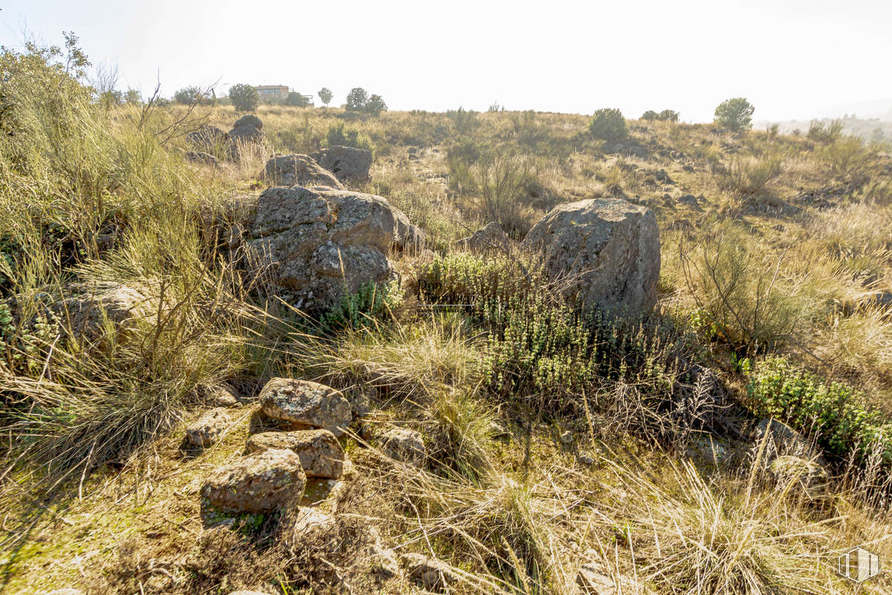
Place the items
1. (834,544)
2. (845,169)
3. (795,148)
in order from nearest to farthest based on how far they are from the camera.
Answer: (834,544), (845,169), (795,148)

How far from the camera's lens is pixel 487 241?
456 cm

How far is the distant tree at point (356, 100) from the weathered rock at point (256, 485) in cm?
2637

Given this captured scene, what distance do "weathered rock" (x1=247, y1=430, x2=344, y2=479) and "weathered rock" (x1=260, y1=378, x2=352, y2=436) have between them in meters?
0.13

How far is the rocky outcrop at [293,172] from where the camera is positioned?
5.10m

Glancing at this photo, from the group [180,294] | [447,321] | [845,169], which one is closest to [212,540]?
[180,294]

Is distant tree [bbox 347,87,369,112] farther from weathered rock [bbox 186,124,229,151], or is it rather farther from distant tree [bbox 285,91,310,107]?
weathered rock [bbox 186,124,229,151]

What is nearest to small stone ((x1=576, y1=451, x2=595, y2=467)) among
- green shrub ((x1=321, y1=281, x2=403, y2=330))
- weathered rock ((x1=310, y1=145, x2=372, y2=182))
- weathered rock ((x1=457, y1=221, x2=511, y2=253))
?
green shrub ((x1=321, y1=281, x2=403, y2=330))

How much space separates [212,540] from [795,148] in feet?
76.4

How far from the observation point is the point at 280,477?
151 centimetres

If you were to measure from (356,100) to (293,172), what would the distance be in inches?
869

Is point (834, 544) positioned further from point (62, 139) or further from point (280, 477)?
point (62, 139)

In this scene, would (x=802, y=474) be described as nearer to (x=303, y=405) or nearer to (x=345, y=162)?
(x=303, y=405)

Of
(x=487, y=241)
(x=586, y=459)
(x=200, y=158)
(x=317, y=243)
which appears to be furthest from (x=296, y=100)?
(x=586, y=459)

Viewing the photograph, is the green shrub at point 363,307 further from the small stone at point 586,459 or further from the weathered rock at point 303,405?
the small stone at point 586,459
